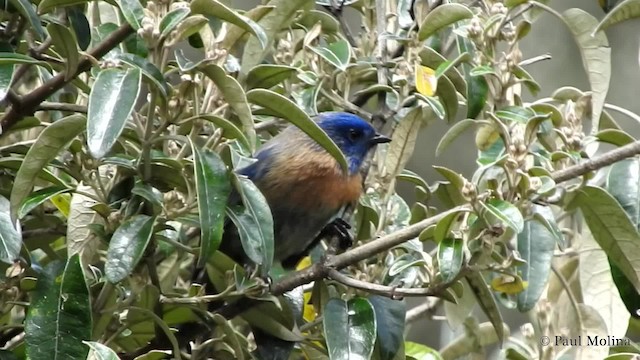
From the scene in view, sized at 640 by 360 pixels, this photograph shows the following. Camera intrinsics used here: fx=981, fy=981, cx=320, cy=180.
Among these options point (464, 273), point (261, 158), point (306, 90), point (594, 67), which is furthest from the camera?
point (261, 158)

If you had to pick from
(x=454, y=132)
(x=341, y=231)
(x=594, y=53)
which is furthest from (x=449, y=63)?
(x=341, y=231)

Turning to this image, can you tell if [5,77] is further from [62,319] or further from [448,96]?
[448,96]

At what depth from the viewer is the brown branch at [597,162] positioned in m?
2.31

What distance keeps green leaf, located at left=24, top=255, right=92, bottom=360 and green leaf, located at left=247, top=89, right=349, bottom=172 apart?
1.70 ft

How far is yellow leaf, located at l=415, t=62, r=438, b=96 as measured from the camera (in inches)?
99.4

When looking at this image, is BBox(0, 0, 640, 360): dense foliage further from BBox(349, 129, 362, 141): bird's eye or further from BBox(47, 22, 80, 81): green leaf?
BBox(349, 129, 362, 141): bird's eye

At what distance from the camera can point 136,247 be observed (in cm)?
204

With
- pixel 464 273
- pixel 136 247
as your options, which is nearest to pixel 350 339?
pixel 464 273

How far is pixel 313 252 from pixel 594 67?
111cm

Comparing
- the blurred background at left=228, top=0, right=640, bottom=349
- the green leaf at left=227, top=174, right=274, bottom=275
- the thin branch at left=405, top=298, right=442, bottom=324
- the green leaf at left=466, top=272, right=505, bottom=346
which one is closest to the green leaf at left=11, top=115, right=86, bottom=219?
the green leaf at left=227, top=174, right=274, bottom=275

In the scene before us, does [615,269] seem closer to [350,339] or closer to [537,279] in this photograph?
[537,279]

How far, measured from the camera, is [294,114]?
6.91 ft

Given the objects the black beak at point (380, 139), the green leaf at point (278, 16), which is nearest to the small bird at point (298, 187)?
the black beak at point (380, 139)

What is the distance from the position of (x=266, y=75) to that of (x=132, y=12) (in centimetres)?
38
